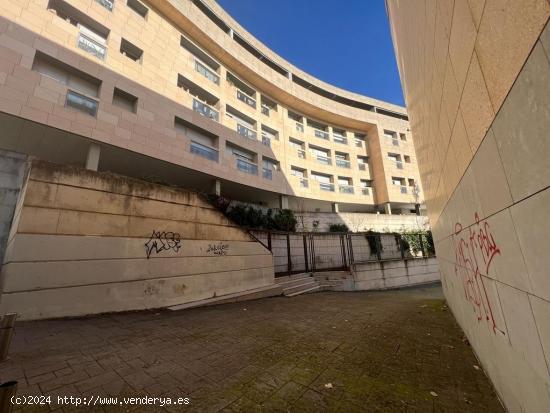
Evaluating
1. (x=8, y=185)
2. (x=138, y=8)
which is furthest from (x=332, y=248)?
(x=138, y=8)

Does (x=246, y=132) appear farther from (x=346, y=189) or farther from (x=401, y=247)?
(x=401, y=247)

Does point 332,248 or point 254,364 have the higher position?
point 332,248

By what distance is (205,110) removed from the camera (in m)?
16.3

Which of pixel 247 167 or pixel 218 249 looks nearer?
pixel 218 249

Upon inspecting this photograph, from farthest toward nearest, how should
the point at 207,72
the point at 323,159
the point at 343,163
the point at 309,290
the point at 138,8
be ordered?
the point at 343,163 < the point at 323,159 < the point at 207,72 < the point at 138,8 < the point at 309,290

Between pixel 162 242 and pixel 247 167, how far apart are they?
38.9ft

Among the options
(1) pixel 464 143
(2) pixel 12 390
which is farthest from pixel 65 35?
(1) pixel 464 143

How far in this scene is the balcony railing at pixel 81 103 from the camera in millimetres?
10672

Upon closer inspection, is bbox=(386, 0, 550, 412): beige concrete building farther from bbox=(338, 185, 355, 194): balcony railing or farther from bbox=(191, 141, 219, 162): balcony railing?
bbox=(338, 185, 355, 194): balcony railing

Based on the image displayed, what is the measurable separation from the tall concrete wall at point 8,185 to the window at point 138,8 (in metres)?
12.3

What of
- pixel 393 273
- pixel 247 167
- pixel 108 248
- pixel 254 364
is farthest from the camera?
pixel 247 167

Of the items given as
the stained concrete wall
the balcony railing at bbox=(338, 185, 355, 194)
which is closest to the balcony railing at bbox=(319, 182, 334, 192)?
the balcony railing at bbox=(338, 185, 355, 194)

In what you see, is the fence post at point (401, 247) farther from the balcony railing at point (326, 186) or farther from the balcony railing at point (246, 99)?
the balcony railing at point (246, 99)

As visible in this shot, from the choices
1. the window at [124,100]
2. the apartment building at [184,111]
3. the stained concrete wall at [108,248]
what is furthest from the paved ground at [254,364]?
the window at [124,100]
